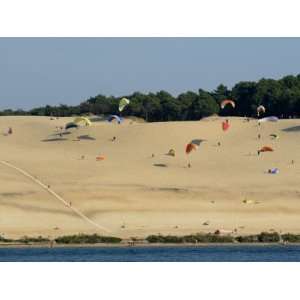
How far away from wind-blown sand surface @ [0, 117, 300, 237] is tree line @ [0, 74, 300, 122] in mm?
4455

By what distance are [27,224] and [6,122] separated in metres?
26.1

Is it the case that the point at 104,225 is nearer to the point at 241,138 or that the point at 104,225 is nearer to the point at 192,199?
the point at 192,199

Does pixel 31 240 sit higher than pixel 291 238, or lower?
higher

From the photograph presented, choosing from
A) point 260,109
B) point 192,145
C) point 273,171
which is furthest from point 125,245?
point 260,109

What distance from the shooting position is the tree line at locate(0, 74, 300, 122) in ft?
283

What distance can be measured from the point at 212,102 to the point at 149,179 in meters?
21.5

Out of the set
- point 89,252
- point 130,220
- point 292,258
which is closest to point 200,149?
point 130,220

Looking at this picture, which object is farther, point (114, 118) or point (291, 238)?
point (114, 118)

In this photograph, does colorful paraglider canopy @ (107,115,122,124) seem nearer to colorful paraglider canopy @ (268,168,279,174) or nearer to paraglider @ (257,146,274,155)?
paraglider @ (257,146,274,155)

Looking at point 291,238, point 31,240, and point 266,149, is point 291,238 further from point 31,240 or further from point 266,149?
point 266,149

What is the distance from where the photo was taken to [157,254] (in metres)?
47.2

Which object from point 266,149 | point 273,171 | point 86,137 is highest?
point 86,137

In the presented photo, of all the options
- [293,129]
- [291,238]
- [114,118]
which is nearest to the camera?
[291,238]

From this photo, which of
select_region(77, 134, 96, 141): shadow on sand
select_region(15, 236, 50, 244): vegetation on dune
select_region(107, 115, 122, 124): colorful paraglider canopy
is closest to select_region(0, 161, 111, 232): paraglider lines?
select_region(15, 236, 50, 244): vegetation on dune
